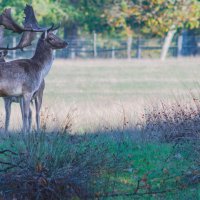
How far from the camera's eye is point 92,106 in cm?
2131

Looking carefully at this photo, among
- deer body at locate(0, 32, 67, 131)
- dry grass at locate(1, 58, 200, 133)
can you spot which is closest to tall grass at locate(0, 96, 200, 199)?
dry grass at locate(1, 58, 200, 133)

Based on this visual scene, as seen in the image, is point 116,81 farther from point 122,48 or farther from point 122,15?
point 122,48

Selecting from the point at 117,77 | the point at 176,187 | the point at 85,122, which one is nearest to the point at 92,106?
the point at 85,122

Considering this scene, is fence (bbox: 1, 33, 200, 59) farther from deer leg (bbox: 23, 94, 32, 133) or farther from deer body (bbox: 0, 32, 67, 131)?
deer leg (bbox: 23, 94, 32, 133)

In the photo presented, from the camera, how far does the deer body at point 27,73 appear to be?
1449 cm

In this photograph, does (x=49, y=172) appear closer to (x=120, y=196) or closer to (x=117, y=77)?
(x=120, y=196)

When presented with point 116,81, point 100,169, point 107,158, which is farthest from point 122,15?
point 100,169

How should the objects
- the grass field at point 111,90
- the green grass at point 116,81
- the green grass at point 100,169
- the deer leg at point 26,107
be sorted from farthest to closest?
the green grass at point 116,81 → the grass field at point 111,90 → the deer leg at point 26,107 → the green grass at point 100,169

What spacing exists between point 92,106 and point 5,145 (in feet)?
29.2

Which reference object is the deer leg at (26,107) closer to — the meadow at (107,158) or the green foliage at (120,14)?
the meadow at (107,158)

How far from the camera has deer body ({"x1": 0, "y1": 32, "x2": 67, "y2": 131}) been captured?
47.5 ft

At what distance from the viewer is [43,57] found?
15.3 metres

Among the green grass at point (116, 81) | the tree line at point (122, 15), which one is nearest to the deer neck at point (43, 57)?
the green grass at point (116, 81)

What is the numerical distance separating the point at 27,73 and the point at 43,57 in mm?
610
